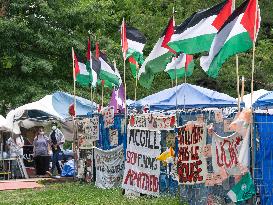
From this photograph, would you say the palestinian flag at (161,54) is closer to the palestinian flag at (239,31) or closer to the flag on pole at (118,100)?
the palestinian flag at (239,31)

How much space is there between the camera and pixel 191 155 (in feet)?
39.0

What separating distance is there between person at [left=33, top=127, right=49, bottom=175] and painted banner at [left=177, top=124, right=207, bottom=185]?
45.3ft

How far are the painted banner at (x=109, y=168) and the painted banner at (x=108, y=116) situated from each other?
810mm

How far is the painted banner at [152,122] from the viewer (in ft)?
44.0

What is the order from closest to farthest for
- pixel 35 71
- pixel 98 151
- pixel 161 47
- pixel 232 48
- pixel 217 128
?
1. pixel 232 48
2. pixel 217 128
3. pixel 161 47
4. pixel 98 151
5. pixel 35 71

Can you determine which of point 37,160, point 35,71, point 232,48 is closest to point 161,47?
point 232,48

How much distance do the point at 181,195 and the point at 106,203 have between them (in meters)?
2.04

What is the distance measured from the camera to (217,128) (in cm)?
1126

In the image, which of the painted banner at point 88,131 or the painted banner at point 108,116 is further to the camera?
the painted banner at point 88,131

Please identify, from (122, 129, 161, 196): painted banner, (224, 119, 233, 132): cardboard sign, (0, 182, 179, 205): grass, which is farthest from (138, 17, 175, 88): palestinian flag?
(224, 119, 233, 132): cardboard sign

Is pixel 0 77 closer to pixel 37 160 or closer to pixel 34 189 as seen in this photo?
pixel 37 160

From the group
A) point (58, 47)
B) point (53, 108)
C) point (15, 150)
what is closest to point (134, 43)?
point (53, 108)

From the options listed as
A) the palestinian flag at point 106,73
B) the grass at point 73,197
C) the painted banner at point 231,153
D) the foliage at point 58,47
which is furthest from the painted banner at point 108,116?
the foliage at point 58,47

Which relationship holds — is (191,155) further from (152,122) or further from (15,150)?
(15,150)
